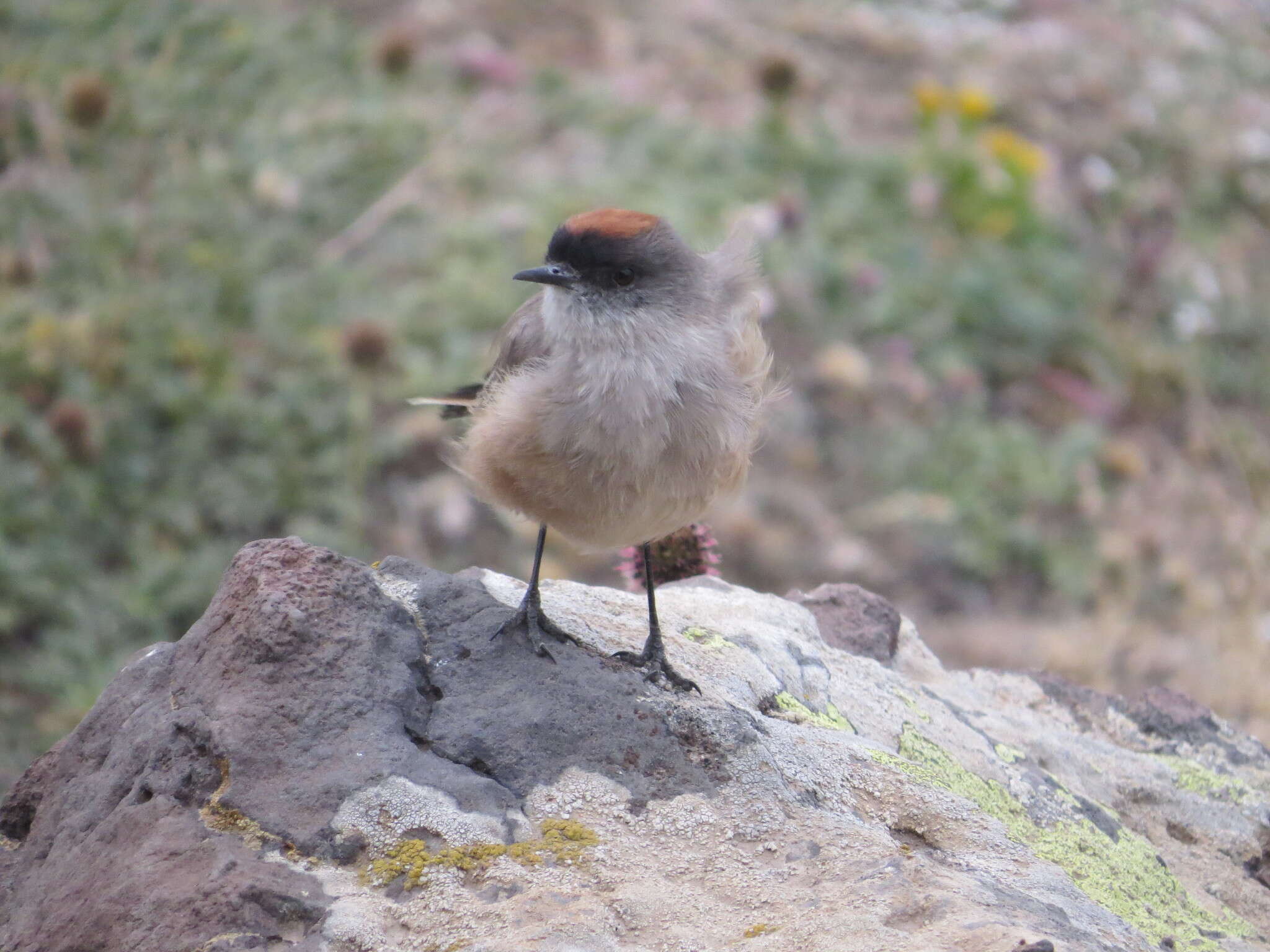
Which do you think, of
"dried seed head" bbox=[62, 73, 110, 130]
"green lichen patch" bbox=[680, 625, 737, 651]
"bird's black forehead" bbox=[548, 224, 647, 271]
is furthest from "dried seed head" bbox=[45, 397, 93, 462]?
"green lichen patch" bbox=[680, 625, 737, 651]

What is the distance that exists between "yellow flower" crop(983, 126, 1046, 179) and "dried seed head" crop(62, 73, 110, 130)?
584 centimetres

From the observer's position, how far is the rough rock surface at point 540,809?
2.19m

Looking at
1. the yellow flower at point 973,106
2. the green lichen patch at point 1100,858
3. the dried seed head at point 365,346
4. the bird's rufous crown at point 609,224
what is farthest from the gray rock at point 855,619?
the yellow flower at point 973,106

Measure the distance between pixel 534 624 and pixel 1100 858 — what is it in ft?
4.89

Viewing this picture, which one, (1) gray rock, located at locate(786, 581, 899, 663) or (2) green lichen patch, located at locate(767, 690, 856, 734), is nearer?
(2) green lichen patch, located at locate(767, 690, 856, 734)

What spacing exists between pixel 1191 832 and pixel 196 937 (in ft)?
8.63

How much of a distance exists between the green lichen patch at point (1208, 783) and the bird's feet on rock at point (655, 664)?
158 centimetres

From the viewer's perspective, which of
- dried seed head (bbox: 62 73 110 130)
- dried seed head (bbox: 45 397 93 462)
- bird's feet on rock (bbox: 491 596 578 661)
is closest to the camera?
bird's feet on rock (bbox: 491 596 578 661)

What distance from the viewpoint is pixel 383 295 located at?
7.17m

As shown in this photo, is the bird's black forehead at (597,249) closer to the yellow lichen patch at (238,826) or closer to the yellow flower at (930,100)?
the yellow lichen patch at (238,826)

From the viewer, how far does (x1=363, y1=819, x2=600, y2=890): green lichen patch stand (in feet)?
7.48

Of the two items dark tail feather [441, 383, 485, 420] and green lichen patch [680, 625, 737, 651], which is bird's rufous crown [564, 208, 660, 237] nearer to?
dark tail feather [441, 383, 485, 420]

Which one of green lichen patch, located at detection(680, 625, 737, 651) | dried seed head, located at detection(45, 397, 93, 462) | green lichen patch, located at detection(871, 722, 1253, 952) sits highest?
green lichen patch, located at detection(680, 625, 737, 651)

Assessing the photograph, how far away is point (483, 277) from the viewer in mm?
7191
